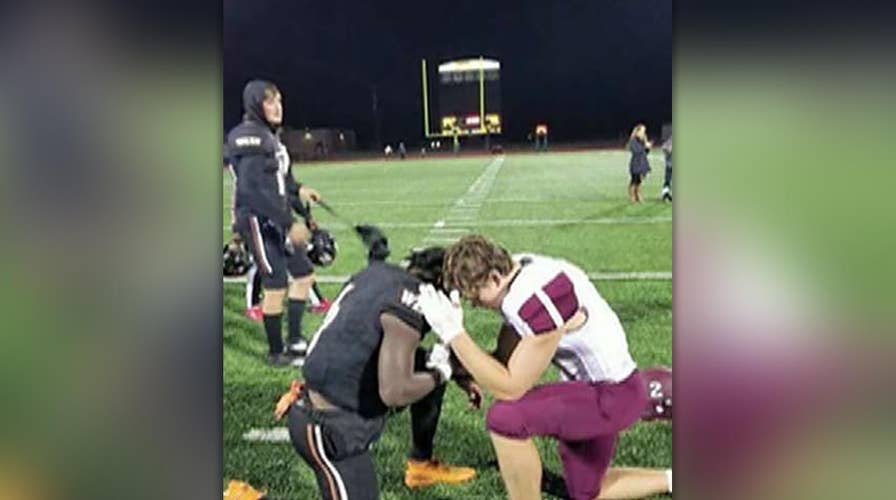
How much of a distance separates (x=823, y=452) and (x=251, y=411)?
1.45m

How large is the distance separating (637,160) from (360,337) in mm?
829

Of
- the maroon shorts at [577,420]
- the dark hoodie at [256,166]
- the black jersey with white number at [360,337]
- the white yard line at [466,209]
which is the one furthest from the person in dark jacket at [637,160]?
the dark hoodie at [256,166]

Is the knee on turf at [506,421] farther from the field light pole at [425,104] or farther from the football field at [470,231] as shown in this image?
the field light pole at [425,104]

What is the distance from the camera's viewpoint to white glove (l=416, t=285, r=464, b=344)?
229cm

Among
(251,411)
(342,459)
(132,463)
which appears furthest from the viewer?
(132,463)

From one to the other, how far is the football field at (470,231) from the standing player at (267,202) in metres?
0.04

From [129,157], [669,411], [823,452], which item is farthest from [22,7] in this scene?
[823,452]

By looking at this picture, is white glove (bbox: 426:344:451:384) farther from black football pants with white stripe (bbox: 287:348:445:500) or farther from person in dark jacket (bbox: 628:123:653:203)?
person in dark jacket (bbox: 628:123:653:203)

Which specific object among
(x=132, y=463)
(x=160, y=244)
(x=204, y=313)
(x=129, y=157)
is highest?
(x=129, y=157)

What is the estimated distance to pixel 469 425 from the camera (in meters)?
2.40

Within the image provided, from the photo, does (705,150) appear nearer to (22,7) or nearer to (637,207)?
(637,207)

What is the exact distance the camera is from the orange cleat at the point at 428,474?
2.42 meters

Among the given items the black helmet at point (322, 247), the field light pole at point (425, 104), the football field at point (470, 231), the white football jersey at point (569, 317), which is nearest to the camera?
the white football jersey at point (569, 317)

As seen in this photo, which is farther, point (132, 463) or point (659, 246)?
point (132, 463)
